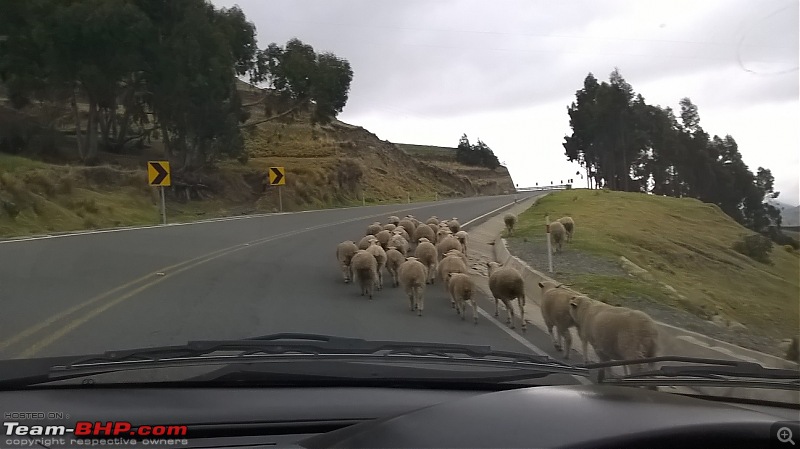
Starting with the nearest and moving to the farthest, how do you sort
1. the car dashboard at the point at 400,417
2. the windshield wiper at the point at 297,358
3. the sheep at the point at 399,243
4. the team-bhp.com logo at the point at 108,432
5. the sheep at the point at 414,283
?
the car dashboard at the point at 400,417 → the team-bhp.com logo at the point at 108,432 → the windshield wiper at the point at 297,358 → the sheep at the point at 414,283 → the sheep at the point at 399,243

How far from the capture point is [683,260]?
24109 millimetres

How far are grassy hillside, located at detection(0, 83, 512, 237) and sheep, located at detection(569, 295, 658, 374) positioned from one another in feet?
75.7

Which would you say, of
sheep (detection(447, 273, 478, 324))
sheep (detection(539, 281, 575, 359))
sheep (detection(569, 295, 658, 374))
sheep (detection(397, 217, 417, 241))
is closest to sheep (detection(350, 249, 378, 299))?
sheep (detection(447, 273, 478, 324))

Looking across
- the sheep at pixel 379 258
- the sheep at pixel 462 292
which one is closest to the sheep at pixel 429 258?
the sheep at pixel 379 258

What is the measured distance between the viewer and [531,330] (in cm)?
1077

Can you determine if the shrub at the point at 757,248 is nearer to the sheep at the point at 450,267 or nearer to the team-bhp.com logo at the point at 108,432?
the sheep at the point at 450,267

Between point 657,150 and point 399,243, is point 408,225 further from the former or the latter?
point 657,150

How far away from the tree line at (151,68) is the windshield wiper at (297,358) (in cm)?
3712

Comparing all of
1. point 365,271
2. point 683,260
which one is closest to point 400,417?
point 365,271

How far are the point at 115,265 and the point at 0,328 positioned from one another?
250 inches

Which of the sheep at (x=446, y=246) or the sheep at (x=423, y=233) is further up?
the sheep at (x=423, y=233)

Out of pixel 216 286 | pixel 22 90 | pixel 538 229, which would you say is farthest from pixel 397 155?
pixel 216 286

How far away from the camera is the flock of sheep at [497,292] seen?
24.8 feet

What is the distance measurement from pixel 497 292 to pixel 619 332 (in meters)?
3.78
